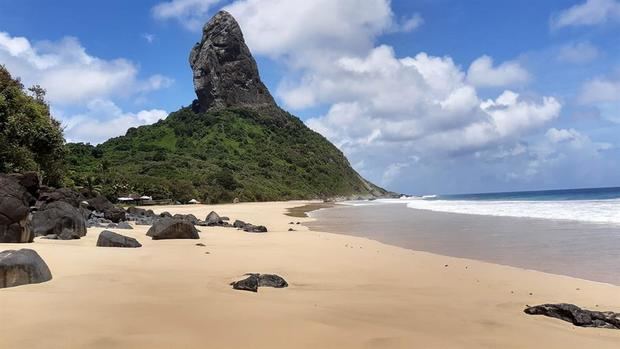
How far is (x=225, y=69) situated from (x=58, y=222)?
13800 centimetres

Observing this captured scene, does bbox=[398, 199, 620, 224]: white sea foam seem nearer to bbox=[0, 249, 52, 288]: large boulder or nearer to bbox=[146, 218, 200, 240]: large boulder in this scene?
bbox=[146, 218, 200, 240]: large boulder

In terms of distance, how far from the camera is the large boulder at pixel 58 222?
13422 millimetres

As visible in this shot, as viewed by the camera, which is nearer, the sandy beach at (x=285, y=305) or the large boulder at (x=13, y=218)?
the sandy beach at (x=285, y=305)

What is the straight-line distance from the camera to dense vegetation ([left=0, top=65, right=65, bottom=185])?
29422mm

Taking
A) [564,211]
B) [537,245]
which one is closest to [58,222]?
[537,245]

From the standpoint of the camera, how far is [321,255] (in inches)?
487

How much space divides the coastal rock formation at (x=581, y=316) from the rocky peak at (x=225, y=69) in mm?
139577

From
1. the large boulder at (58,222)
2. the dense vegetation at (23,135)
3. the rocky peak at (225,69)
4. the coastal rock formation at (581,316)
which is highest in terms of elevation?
the rocky peak at (225,69)

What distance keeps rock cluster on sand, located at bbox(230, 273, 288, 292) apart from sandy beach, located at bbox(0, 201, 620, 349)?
0.55 ft

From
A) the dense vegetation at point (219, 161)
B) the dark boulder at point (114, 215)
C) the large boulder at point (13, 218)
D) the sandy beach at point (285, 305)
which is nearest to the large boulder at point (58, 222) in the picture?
the large boulder at point (13, 218)

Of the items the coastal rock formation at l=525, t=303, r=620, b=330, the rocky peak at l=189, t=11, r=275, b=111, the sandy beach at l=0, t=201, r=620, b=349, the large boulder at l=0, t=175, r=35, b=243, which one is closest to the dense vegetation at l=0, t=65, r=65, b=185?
the large boulder at l=0, t=175, r=35, b=243

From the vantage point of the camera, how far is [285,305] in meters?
5.98

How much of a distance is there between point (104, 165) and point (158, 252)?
2631 inches

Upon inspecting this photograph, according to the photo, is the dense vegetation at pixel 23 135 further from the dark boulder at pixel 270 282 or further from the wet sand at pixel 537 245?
the dark boulder at pixel 270 282
